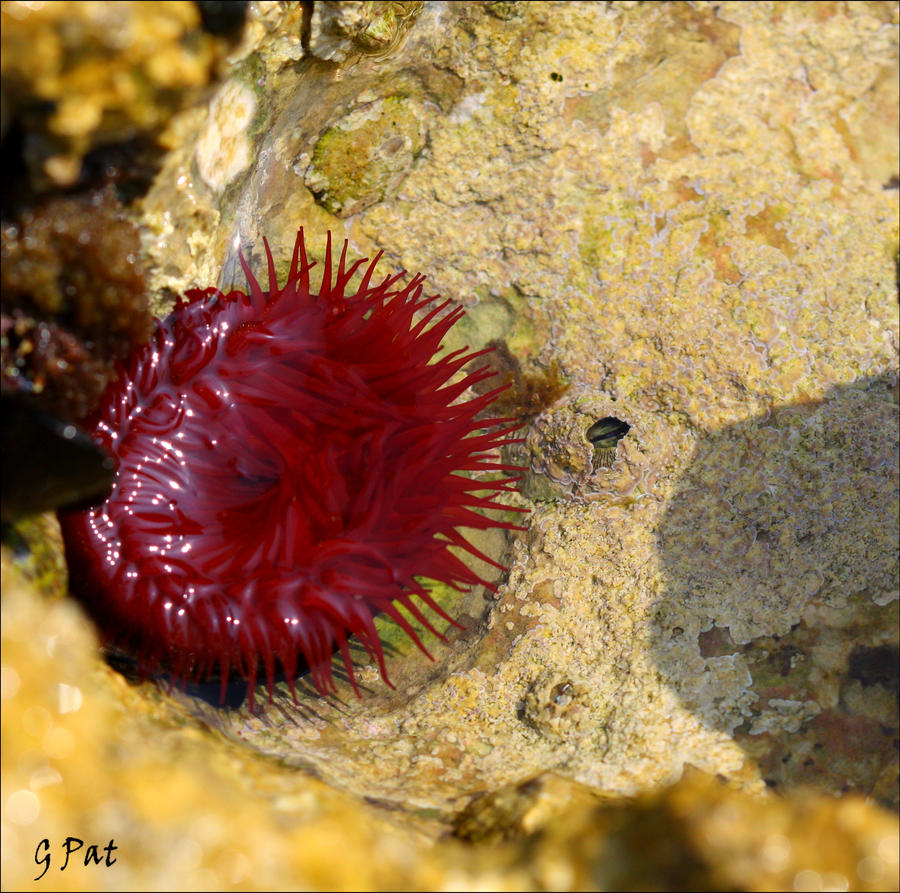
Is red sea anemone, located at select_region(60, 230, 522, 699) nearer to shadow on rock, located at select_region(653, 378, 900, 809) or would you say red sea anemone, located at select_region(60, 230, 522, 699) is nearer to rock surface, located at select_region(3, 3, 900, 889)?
rock surface, located at select_region(3, 3, 900, 889)

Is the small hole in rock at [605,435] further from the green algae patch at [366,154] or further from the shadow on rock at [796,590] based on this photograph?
the green algae patch at [366,154]

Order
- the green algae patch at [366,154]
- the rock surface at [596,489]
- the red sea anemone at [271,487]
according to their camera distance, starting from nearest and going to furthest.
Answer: the rock surface at [596,489] → the red sea anemone at [271,487] → the green algae patch at [366,154]

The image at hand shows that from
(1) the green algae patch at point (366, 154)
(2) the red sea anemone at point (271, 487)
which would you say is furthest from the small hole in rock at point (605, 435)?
(1) the green algae patch at point (366, 154)

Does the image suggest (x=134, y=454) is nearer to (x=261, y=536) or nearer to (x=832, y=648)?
(x=261, y=536)

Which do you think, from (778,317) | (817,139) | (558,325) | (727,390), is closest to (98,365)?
(558,325)

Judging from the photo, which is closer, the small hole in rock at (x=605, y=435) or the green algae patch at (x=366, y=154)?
the small hole in rock at (x=605, y=435)

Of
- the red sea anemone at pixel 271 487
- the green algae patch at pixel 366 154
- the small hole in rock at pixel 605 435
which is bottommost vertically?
the red sea anemone at pixel 271 487

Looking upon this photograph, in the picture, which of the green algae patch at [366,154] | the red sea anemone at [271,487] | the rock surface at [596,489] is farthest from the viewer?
the green algae patch at [366,154]

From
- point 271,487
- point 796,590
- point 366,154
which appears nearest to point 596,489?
point 796,590

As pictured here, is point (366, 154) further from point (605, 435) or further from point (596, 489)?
point (596, 489)
